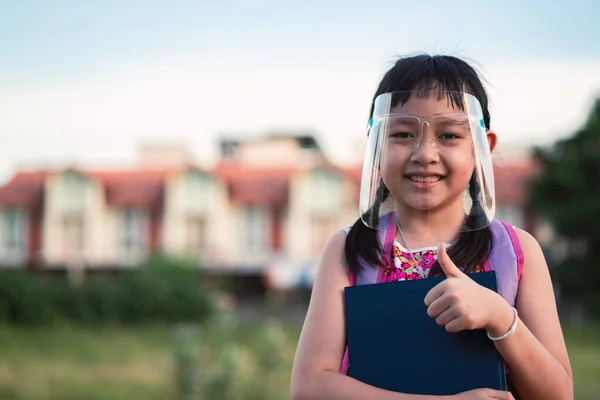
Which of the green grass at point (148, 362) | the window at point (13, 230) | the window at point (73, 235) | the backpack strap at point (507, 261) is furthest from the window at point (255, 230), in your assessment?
the backpack strap at point (507, 261)

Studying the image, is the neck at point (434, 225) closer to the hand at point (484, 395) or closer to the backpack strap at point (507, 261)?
the backpack strap at point (507, 261)

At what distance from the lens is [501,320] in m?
1.13

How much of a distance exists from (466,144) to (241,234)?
22.2 meters

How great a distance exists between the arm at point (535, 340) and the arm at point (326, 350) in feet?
0.61

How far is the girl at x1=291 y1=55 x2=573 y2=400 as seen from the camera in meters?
1.22

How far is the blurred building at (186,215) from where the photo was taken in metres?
22.8

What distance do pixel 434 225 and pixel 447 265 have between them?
158mm

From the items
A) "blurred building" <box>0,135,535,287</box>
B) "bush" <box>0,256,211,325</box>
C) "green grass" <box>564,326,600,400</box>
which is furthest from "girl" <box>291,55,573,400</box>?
"blurred building" <box>0,135,535,287</box>

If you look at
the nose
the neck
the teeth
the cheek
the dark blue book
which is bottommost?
the dark blue book

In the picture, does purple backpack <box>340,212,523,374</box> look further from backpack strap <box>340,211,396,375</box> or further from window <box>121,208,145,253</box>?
window <box>121,208,145,253</box>

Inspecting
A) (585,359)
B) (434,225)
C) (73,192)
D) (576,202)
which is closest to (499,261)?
(434,225)

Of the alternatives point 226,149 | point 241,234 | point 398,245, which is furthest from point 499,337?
point 226,149

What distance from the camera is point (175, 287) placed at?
21250mm

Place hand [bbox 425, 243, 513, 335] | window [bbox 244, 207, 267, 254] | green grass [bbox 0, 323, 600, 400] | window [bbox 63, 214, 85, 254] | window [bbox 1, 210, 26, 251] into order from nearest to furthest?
hand [bbox 425, 243, 513, 335], green grass [bbox 0, 323, 600, 400], window [bbox 244, 207, 267, 254], window [bbox 1, 210, 26, 251], window [bbox 63, 214, 85, 254]
